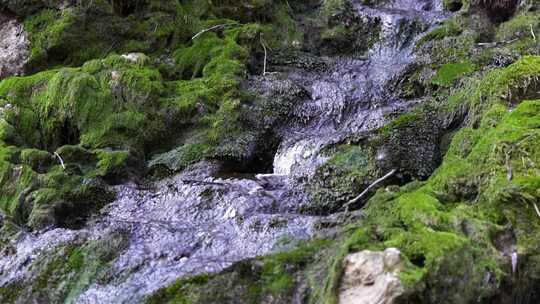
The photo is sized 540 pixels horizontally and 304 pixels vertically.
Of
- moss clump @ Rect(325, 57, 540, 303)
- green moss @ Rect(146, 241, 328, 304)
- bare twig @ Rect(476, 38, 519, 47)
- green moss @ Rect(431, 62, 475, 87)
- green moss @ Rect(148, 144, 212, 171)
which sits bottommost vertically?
green moss @ Rect(148, 144, 212, 171)

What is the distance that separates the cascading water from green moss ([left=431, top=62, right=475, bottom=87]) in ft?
2.31

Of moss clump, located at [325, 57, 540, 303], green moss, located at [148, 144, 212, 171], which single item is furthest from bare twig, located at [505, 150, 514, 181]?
green moss, located at [148, 144, 212, 171]

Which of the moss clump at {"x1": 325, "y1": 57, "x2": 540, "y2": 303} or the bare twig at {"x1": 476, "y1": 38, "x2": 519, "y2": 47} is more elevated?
the moss clump at {"x1": 325, "y1": 57, "x2": 540, "y2": 303}

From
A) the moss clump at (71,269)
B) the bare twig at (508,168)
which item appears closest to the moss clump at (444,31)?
the bare twig at (508,168)

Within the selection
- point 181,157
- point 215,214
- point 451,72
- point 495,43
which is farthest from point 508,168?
point 495,43

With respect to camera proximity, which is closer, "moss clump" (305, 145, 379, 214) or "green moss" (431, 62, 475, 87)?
"moss clump" (305, 145, 379, 214)

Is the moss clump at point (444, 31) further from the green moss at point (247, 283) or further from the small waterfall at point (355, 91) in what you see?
the green moss at point (247, 283)

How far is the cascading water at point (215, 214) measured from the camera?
5.02 m

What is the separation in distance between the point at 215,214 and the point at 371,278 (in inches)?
107

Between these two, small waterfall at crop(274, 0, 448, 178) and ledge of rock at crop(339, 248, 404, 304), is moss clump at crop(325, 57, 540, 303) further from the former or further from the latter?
small waterfall at crop(274, 0, 448, 178)

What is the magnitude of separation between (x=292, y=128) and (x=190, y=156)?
5.41 ft

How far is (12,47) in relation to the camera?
9.82 m

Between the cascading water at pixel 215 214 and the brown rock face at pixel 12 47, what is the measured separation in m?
4.02

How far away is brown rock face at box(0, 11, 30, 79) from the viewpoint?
377 inches
